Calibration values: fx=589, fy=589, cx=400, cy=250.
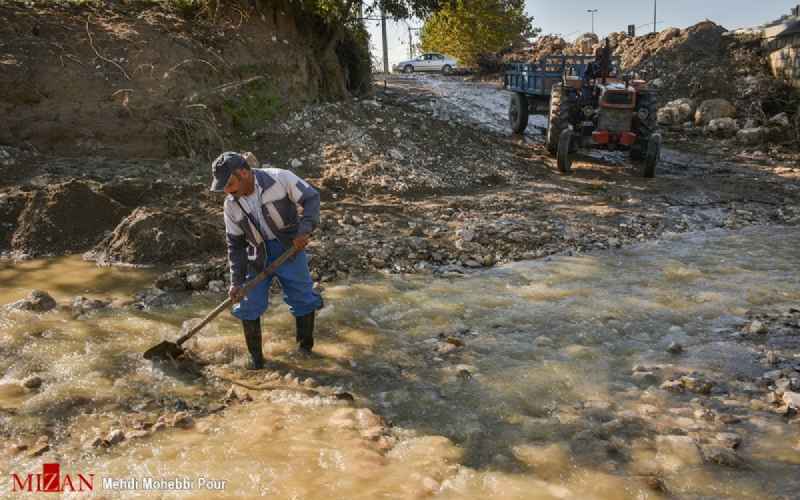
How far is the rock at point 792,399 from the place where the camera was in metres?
3.57

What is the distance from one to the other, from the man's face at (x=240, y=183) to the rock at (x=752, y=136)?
12.4 meters

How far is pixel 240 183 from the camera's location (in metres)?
3.71

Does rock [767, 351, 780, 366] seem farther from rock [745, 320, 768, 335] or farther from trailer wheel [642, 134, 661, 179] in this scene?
trailer wheel [642, 134, 661, 179]

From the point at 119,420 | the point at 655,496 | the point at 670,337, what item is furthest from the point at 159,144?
the point at 655,496

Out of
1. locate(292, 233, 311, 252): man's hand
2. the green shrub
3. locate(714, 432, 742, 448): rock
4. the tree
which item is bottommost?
locate(714, 432, 742, 448): rock

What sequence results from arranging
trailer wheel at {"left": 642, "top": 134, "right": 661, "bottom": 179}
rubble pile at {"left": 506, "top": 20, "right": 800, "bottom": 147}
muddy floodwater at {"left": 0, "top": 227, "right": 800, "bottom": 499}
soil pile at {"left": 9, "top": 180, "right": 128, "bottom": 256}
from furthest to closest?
1. rubble pile at {"left": 506, "top": 20, "right": 800, "bottom": 147}
2. trailer wheel at {"left": 642, "top": 134, "right": 661, "bottom": 179}
3. soil pile at {"left": 9, "top": 180, "right": 128, "bottom": 256}
4. muddy floodwater at {"left": 0, "top": 227, "right": 800, "bottom": 499}

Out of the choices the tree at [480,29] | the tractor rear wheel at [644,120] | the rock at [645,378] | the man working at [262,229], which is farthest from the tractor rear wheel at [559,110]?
the tree at [480,29]

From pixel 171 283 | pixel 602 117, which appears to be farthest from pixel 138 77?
pixel 602 117

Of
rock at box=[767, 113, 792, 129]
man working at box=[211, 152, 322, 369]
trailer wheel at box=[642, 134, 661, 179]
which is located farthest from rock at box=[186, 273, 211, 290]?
rock at box=[767, 113, 792, 129]

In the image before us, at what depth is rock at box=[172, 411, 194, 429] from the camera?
3508 mm

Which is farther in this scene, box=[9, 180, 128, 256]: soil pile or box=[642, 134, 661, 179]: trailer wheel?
box=[642, 134, 661, 179]: trailer wheel

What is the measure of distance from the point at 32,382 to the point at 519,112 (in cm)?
1150

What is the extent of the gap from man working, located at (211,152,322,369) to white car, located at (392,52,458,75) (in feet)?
93.0

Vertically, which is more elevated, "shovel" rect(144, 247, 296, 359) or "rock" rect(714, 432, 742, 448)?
"shovel" rect(144, 247, 296, 359)
